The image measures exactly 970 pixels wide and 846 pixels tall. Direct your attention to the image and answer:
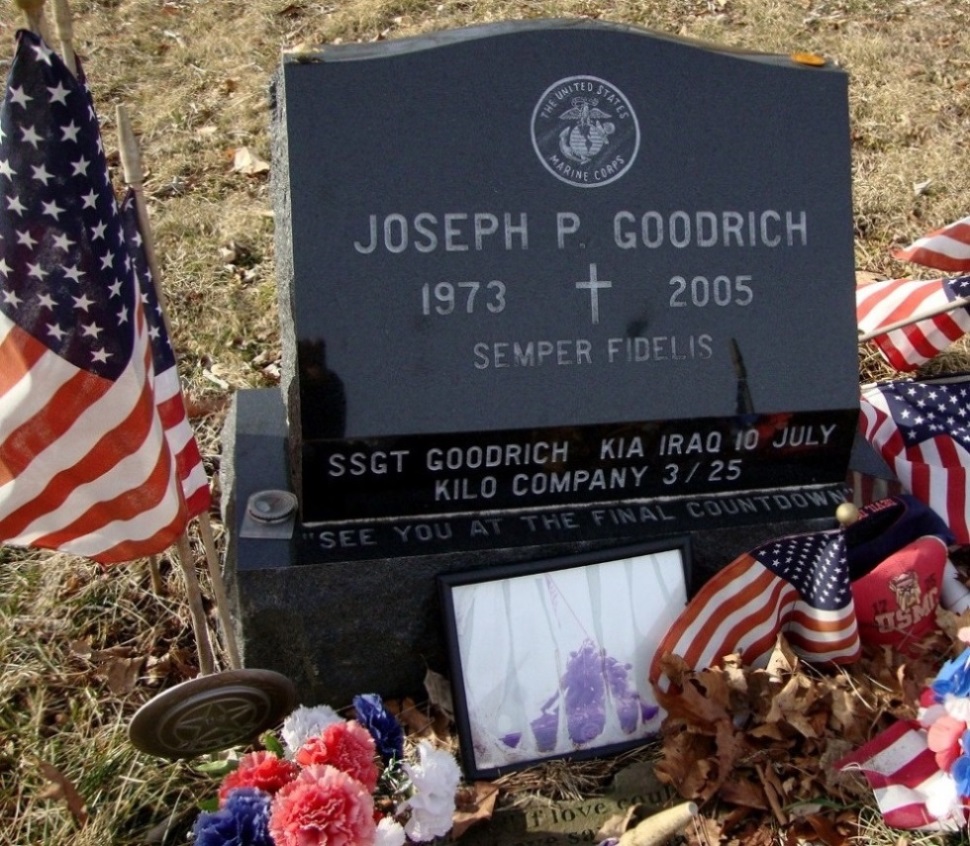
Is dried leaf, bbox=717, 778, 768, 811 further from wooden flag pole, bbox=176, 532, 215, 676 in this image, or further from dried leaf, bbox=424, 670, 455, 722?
wooden flag pole, bbox=176, 532, 215, 676

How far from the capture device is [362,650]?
3.24 m

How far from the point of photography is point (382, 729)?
2721 mm

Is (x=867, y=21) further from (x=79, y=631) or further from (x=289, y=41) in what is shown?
(x=79, y=631)

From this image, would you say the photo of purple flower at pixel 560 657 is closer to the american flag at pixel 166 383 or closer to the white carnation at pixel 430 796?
the white carnation at pixel 430 796

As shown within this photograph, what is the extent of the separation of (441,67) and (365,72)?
0.73 ft

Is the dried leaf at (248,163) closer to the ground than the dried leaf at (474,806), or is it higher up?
higher up

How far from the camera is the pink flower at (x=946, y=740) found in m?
2.88

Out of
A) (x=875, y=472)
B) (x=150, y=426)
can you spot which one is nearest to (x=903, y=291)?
(x=875, y=472)

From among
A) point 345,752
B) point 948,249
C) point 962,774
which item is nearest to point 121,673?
point 345,752

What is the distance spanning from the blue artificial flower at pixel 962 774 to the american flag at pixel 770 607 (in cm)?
53

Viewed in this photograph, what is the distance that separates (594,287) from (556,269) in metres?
0.13

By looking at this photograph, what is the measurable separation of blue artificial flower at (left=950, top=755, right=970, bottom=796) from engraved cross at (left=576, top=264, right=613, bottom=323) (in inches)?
62.2

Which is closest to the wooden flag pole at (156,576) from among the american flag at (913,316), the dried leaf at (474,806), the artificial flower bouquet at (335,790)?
the artificial flower bouquet at (335,790)

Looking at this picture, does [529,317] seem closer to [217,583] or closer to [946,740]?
[217,583]
